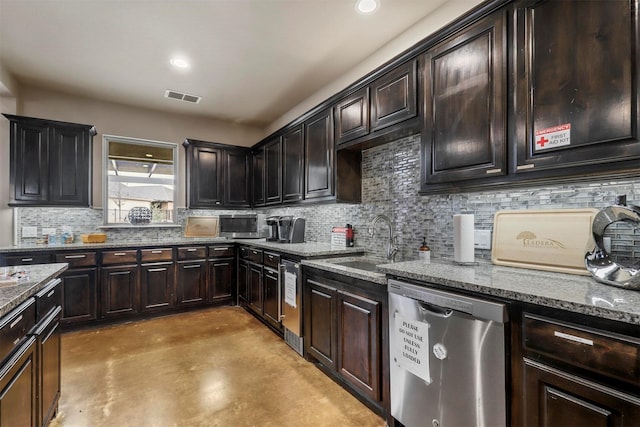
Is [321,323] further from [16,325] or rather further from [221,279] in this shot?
[221,279]

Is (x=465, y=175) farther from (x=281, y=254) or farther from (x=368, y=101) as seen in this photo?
(x=281, y=254)

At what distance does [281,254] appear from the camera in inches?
120

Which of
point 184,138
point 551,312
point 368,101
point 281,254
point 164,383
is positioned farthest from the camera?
point 184,138

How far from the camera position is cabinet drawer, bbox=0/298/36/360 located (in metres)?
1.12

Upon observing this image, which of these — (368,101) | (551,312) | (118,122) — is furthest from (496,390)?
(118,122)

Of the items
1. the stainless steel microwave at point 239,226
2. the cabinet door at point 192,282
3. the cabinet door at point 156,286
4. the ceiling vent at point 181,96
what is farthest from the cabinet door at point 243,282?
the ceiling vent at point 181,96

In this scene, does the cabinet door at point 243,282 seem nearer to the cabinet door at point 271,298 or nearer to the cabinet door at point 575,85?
the cabinet door at point 271,298

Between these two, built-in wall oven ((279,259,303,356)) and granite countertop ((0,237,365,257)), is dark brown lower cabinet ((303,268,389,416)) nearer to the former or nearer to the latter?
built-in wall oven ((279,259,303,356))

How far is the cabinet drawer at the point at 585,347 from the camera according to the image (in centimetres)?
92

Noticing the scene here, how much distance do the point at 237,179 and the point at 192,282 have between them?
1740mm

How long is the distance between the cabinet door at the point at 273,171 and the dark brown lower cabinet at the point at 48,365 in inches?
101

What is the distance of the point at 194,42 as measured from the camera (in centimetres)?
266

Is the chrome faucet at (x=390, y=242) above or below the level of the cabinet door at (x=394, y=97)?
below

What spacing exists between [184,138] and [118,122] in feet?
2.80
